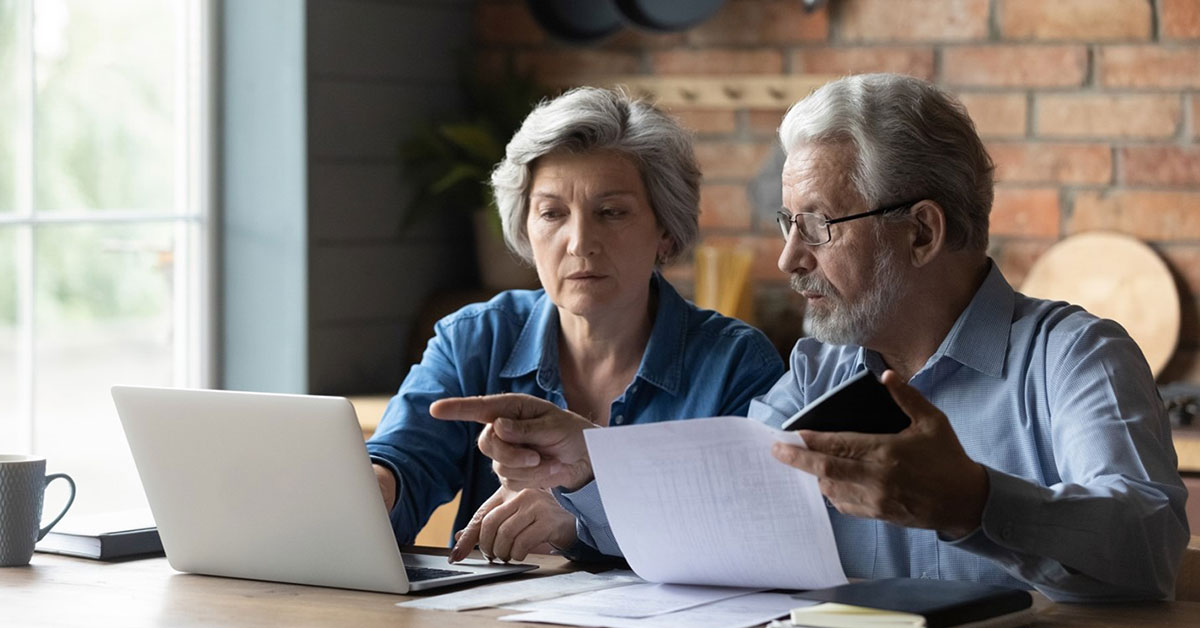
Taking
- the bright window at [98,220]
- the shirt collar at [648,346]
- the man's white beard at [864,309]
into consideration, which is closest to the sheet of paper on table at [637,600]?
the man's white beard at [864,309]

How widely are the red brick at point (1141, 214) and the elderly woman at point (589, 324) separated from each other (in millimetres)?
1289

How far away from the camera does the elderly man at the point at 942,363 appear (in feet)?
5.54

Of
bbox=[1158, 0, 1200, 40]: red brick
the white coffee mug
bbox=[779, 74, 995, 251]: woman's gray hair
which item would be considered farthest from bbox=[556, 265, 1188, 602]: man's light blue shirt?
bbox=[1158, 0, 1200, 40]: red brick

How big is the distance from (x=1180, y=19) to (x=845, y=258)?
1.72 meters

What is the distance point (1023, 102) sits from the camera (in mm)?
3566

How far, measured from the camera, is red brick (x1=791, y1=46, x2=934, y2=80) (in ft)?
12.0

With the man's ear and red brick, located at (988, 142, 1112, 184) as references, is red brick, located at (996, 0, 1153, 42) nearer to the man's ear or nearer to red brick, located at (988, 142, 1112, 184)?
red brick, located at (988, 142, 1112, 184)

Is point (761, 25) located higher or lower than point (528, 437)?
higher

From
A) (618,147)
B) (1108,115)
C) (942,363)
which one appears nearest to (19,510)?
(618,147)

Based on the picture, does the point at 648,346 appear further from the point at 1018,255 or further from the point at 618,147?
the point at 1018,255

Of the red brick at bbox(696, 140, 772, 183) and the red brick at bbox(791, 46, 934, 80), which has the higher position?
the red brick at bbox(791, 46, 934, 80)

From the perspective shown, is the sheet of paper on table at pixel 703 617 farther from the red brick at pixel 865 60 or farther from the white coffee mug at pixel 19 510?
the red brick at pixel 865 60

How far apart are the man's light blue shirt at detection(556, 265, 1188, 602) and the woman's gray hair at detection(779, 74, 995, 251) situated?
105 mm

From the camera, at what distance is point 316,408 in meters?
1.74
